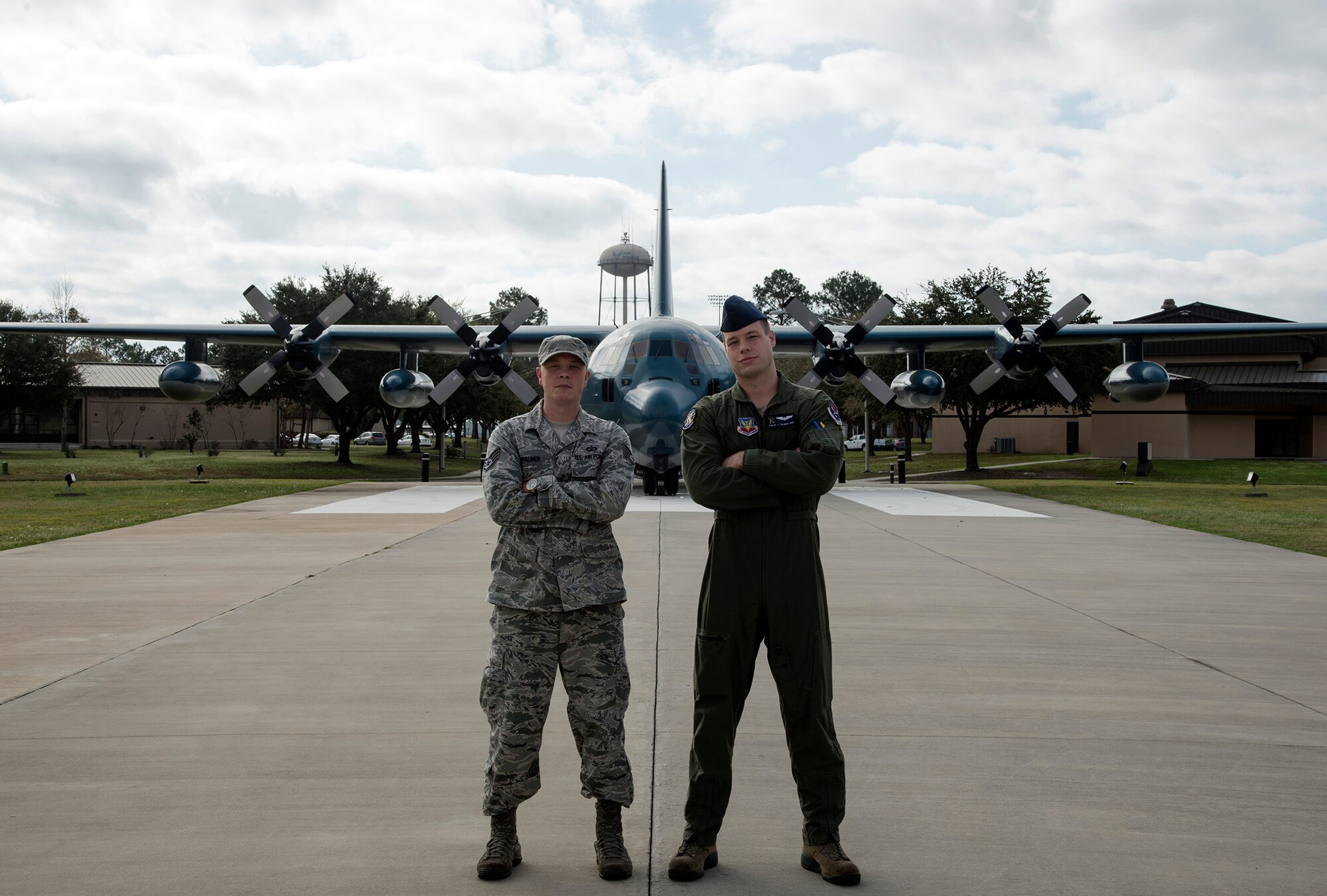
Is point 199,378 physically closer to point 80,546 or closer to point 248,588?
point 80,546

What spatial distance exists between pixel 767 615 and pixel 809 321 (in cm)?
2002

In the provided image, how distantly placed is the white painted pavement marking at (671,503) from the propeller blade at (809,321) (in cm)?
399

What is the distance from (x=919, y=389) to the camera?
25328 mm

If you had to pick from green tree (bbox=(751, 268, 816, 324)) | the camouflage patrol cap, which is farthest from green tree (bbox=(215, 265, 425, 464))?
green tree (bbox=(751, 268, 816, 324))

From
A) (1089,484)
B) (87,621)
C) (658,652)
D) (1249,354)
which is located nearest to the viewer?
(658,652)

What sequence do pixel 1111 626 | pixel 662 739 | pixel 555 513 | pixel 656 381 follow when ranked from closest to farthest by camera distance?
pixel 555 513 < pixel 662 739 < pixel 1111 626 < pixel 656 381

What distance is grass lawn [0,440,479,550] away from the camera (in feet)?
52.6

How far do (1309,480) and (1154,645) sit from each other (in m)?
30.4

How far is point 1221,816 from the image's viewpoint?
3.81 metres

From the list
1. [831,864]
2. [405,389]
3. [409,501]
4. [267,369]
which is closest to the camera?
[831,864]

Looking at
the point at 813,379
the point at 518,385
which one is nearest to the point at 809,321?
the point at 813,379

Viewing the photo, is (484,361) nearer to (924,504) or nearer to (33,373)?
(924,504)

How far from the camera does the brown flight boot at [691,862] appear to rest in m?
3.30

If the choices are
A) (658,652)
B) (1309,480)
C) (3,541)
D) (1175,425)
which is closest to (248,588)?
(658,652)
